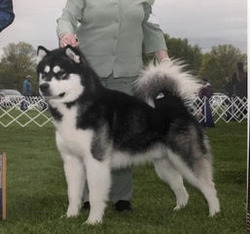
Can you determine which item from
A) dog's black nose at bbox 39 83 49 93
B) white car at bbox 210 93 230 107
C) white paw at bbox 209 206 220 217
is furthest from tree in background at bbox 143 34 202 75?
white paw at bbox 209 206 220 217

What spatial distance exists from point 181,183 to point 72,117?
805 millimetres

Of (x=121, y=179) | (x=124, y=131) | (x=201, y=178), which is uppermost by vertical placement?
(x=124, y=131)

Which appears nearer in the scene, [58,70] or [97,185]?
[58,70]

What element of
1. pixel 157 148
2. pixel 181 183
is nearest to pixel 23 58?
pixel 157 148

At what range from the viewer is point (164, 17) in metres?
3.77

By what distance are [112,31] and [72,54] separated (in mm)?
276

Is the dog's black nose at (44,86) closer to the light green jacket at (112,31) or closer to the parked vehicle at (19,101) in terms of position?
the parked vehicle at (19,101)

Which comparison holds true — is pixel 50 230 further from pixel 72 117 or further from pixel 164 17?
pixel 164 17

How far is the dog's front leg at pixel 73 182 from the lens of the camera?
3979mm

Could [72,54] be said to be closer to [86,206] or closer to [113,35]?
[113,35]

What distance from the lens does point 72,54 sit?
373cm

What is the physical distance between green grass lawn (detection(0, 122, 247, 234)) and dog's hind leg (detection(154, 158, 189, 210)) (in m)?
0.07

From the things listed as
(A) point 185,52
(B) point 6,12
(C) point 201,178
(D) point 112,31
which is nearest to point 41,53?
(B) point 6,12

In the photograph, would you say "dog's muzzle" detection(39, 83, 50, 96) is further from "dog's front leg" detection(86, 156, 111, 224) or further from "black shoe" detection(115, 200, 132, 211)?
"black shoe" detection(115, 200, 132, 211)
